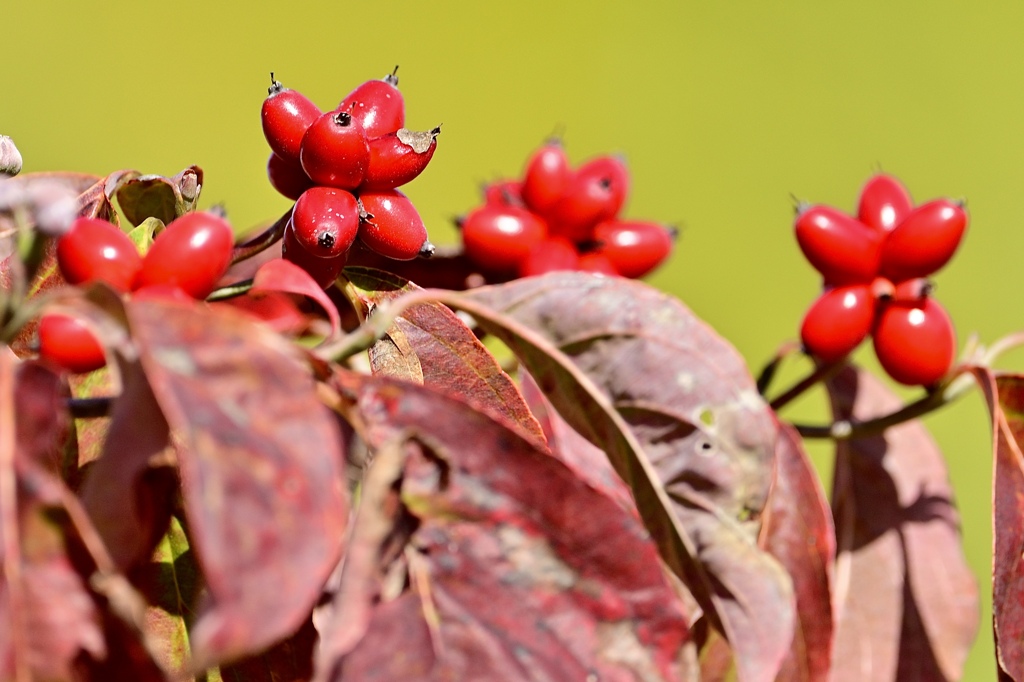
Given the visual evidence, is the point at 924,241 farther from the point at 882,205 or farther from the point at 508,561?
the point at 508,561

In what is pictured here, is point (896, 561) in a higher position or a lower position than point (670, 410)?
lower

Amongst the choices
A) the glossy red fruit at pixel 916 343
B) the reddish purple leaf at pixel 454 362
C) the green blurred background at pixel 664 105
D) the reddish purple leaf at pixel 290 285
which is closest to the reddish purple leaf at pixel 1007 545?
the glossy red fruit at pixel 916 343

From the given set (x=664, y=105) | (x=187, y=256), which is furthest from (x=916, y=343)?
(x=664, y=105)

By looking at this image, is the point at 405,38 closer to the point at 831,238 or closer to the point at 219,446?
Answer: the point at 831,238

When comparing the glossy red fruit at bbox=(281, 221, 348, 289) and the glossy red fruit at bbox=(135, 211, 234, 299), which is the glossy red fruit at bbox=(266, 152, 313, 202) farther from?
the glossy red fruit at bbox=(135, 211, 234, 299)

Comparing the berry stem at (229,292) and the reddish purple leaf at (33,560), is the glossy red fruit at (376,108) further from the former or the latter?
the reddish purple leaf at (33,560)
